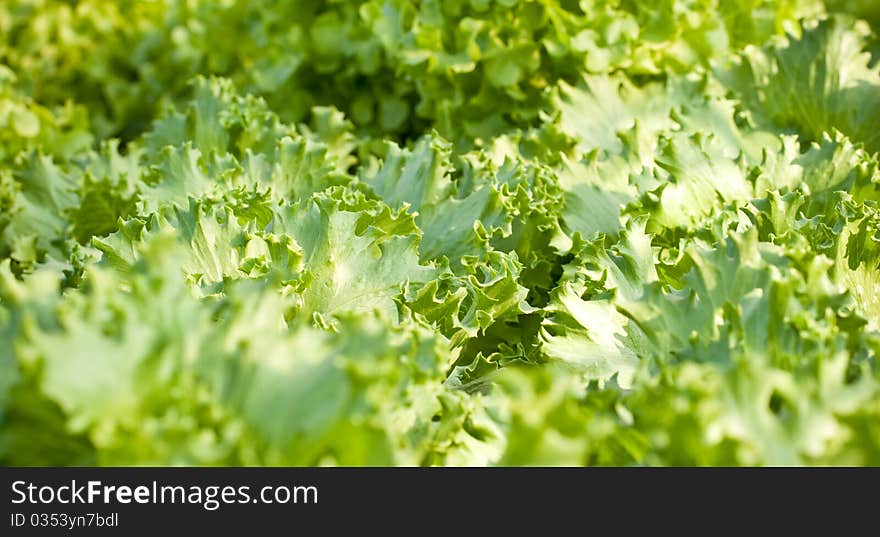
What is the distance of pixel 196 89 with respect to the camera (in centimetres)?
341

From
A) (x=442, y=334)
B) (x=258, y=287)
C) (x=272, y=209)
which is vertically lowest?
(x=258, y=287)

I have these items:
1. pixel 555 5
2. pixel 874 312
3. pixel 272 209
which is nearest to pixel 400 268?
pixel 272 209

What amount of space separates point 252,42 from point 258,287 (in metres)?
2.73

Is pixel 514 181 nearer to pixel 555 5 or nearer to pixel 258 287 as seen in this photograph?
pixel 555 5

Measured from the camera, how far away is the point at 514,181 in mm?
2709

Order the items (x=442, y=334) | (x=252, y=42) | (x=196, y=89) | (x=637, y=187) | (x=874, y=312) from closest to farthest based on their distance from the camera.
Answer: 1. (x=874, y=312)
2. (x=442, y=334)
3. (x=637, y=187)
4. (x=196, y=89)
5. (x=252, y=42)

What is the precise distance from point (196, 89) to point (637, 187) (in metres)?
1.70

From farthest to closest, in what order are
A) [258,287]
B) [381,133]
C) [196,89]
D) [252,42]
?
[252,42]
[381,133]
[196,89]
[258,287]

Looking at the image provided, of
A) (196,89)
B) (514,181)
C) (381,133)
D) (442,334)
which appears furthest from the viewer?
(381,133)

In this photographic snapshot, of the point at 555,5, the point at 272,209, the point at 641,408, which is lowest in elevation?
the point at 641,408

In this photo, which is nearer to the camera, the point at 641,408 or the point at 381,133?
the point at 641,408

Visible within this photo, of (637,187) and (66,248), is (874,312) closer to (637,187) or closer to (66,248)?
(637,187)

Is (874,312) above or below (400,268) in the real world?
below

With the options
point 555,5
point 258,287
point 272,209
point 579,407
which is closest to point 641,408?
point 579,407
